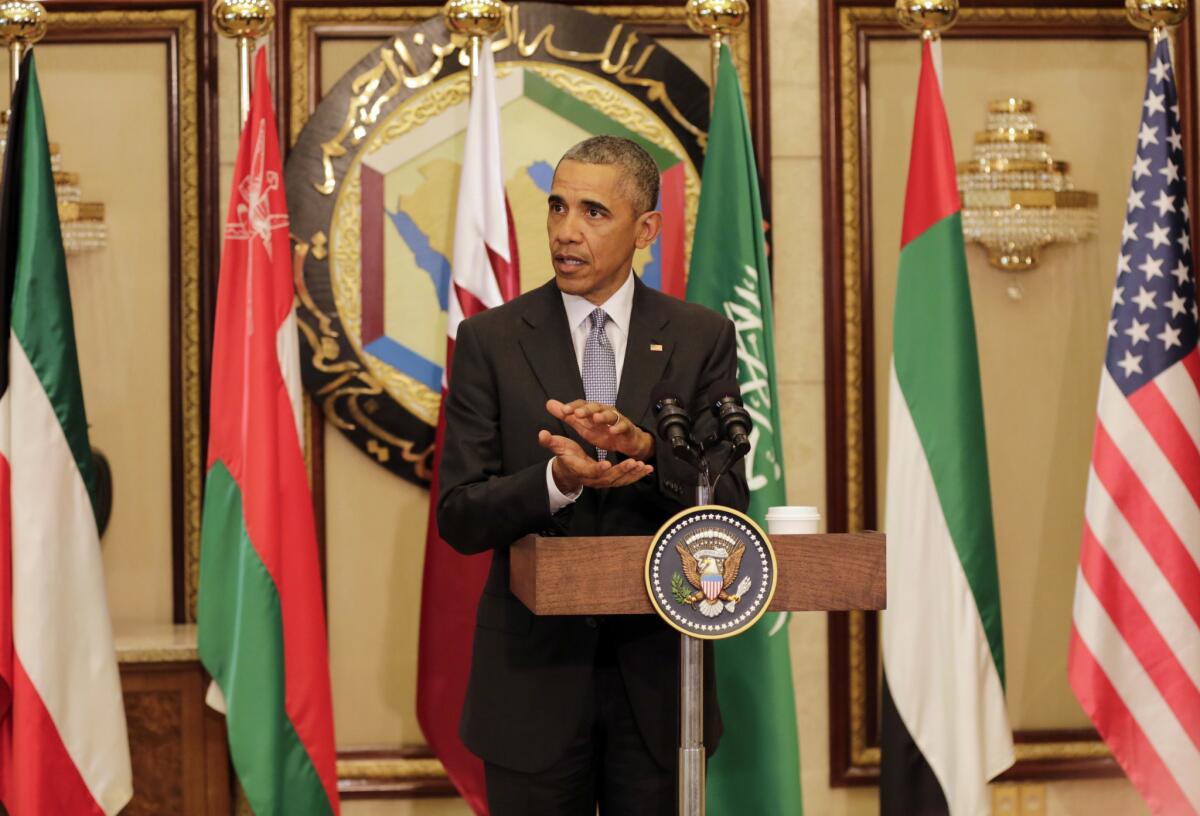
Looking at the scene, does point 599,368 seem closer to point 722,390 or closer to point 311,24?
point 722,390

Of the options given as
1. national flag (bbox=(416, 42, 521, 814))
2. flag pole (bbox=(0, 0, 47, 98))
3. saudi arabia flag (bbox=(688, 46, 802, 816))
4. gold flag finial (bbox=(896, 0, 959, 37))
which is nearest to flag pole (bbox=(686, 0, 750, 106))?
saudi arabia flag (bbox=(688, 46, 802, 816))

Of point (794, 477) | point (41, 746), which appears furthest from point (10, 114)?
point (794, 477)

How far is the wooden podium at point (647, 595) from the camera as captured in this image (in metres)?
1.81

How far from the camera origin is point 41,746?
2.99 metres

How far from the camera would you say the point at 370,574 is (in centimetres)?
366

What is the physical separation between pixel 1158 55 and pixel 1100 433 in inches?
35.2

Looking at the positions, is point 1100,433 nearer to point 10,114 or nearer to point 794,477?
point 794,477

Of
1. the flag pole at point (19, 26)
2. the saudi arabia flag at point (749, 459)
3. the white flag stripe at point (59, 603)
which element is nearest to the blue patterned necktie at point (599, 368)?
the saudi arabia flag at point (749, 459)

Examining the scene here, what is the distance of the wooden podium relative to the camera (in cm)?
181

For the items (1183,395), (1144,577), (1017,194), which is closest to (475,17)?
(1017,194)

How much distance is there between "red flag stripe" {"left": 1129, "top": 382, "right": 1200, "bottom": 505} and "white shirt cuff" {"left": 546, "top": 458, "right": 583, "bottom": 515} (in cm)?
179

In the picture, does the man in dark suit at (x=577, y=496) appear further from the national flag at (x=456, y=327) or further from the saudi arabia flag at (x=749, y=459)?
the national flag at (x=456, y=327)

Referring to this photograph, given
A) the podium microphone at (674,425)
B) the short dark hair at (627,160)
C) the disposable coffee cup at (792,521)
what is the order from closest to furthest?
the podium microphone at (674,425) → the disposable coffee cup at (792,521) → the short dark hair at (627,160)

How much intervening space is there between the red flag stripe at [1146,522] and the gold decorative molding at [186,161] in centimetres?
220
